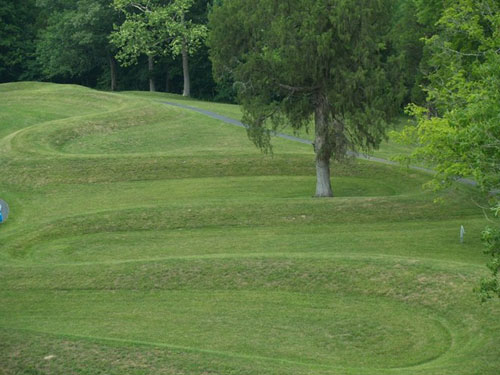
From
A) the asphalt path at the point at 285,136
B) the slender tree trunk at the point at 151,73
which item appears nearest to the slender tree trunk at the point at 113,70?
the slender tree trunk at the point at 151,73

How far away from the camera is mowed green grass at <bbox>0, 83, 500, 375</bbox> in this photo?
62.4 feet

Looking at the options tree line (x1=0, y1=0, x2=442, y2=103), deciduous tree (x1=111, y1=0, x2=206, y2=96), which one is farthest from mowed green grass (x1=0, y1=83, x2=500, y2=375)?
tree line (x1=0, y1=0, x2=442, y2=103)

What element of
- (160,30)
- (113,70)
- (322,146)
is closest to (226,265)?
(322,146)

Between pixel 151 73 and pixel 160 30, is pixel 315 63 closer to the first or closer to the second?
pixel 160 30

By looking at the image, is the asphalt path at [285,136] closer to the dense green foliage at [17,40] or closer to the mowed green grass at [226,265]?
the mowed green grass at [226,265]

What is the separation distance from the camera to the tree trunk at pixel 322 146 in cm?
3769

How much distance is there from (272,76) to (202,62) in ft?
183

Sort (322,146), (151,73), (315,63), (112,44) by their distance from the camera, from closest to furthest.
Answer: (315,63) → (322,146) → (112,44) → (151,73)

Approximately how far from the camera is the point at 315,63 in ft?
119

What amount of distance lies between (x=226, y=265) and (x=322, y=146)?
43.2ft

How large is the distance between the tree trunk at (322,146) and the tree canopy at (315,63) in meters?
0.05

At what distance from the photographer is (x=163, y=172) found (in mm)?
45250

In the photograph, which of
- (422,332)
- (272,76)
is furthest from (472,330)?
(272,76)

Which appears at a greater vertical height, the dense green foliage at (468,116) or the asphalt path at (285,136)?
the dense green foliage at (468,116)
